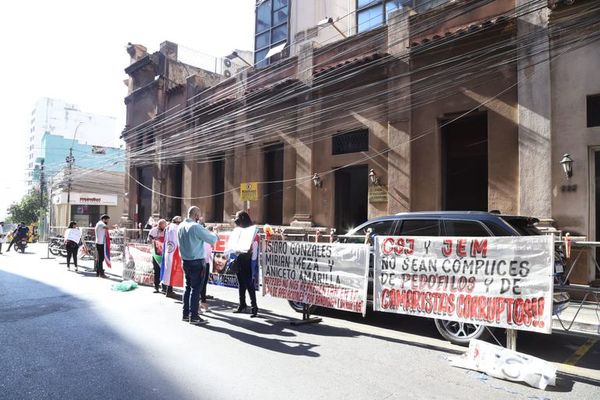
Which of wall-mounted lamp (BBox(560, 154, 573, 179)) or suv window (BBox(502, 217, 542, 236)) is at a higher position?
wall-mounted lamp (BBox(560, 154, 573, 179))

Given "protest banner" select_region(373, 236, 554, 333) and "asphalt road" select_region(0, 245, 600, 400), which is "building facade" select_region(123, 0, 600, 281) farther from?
"protest banner" select_region(373, 236, 554, 333)

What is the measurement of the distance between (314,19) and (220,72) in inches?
341

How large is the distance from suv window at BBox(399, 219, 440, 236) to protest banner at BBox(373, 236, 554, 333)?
2.44 feet

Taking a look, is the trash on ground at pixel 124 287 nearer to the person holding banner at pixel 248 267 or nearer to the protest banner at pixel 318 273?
the person holding banner at pixel 248 267

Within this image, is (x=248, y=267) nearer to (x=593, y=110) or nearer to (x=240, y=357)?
(x=240, y=357)

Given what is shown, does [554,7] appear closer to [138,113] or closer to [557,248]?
[557,248]

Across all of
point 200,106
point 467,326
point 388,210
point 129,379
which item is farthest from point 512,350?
point 200,106

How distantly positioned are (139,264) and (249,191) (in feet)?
23.1

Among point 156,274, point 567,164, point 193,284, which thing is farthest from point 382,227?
point 156,274

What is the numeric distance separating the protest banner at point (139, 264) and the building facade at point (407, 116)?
5847 millimetres

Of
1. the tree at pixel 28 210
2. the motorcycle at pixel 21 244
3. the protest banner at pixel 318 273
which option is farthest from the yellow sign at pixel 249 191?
the tree at pixel 28 210

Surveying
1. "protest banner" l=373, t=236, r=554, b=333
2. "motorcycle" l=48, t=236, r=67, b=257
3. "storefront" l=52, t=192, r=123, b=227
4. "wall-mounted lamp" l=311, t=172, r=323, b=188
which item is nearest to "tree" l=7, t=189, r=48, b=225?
"storefront" l=52, t=192, r=123, b=227

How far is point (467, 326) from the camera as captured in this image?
231 inches

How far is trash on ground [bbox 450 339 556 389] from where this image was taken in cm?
439
